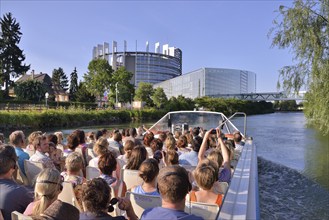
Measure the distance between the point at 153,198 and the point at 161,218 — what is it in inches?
28.7

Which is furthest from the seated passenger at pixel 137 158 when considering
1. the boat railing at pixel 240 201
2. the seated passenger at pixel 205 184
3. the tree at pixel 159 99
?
the tree at pixel 159 99

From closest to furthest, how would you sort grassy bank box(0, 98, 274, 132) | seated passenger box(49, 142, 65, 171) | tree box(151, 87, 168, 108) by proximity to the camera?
1. seated passenger box(49, 142, 65, 171)
2. grassy bank box(0, 98, 274, 132)
3. tree box(151, 87, 168, 108)

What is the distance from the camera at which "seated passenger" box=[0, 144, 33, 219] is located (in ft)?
9.45

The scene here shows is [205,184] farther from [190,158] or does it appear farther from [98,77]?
[98,77]

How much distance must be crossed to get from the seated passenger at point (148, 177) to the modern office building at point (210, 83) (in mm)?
114634

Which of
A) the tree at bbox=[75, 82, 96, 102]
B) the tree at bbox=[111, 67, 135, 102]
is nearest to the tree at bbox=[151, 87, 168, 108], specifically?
the tree at bbox=[111, 67, 135, 102]

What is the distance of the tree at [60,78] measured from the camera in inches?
3932

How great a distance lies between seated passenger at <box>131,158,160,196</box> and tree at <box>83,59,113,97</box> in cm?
6076

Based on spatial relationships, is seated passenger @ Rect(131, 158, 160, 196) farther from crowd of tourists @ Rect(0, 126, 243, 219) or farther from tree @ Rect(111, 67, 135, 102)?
tree @ Rect(111, 67, 135, 102)

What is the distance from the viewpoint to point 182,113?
42.8 feet

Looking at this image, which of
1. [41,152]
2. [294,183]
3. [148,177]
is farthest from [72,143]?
[294,183]

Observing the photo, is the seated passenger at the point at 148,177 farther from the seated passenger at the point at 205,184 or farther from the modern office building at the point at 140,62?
the modern office building at the point at 140,62

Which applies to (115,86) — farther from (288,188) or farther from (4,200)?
(4,200)

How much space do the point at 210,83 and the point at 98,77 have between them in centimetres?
8135
